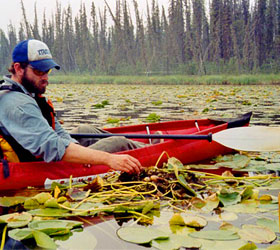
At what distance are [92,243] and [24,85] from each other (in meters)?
1.45

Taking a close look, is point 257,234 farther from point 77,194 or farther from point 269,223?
point 77,194

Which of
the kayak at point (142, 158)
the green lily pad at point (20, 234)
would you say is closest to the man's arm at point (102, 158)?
the kayak at point (142, 158)

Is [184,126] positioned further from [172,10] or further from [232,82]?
[172,10]

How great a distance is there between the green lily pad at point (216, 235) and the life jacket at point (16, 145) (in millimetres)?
1501

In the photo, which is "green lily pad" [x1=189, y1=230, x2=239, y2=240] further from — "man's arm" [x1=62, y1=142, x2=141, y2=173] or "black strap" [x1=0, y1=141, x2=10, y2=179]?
"black strap" [x1=0, y1=141, x2=10, y2=179]

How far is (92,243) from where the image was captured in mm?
1975

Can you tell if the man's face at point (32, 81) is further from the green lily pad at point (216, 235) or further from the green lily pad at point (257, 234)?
the green lily pad at point (257, 234)

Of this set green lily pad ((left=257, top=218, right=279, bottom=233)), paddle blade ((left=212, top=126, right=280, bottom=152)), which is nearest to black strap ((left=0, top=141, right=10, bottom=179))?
paddle blade ((left=212, top=126, right=280, bottom=152))

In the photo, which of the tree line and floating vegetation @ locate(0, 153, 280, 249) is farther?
→ the tree line

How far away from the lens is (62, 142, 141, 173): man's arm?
2.73 m

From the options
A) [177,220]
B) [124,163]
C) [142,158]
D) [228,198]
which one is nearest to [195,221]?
[177,220]

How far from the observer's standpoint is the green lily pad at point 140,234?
1.96 meters

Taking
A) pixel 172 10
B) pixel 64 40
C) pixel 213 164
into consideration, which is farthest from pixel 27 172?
pixel 64 40

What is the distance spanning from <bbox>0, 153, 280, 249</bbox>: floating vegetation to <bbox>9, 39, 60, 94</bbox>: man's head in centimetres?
78
